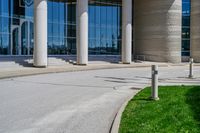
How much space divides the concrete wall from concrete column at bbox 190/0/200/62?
11.6 ft

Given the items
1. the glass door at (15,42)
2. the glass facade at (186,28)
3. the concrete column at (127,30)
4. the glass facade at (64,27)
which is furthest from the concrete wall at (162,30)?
the glass door at (15,42)

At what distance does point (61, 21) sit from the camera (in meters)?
44.2

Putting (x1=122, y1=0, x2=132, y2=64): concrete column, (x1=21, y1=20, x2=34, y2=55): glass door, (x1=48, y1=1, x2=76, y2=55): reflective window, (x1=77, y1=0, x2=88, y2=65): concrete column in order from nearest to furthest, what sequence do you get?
1. (x1=77, y1=0, x2=88, y2=65): concrete column
2. (x1=122, y1=0, x2=132, y2=64): concrete column
3. (x1=21, y1=20, x2=34, y2=55): glass door
4. (x1=48, y1=1, x2=76, y2=55): reflective window

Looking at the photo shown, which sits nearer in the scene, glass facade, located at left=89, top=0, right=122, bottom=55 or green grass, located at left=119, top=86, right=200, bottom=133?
green grass, located at left=119, top=86, right=200, bottom=133

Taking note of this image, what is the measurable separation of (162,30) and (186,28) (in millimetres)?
6801

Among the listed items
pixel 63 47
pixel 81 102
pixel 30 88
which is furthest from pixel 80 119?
pixel 63 47

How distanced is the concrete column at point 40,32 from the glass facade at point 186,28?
2380 centimetres

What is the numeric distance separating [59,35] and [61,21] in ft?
6.25

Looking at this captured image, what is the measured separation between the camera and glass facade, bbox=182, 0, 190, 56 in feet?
155

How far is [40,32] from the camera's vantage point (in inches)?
1128

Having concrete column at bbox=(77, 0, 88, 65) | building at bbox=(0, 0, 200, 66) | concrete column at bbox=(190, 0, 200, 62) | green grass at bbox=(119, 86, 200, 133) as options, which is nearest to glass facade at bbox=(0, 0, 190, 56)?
building at bbox=(0, 0, 200, 66)

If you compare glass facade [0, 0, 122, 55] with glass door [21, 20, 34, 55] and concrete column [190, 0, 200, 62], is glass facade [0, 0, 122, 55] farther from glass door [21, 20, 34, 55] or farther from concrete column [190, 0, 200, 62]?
concrete column [190, 0, 200, 62]

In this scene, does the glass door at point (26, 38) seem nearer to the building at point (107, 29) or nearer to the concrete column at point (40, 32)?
the building at point (107, 29)

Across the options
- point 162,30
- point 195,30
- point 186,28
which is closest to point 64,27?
point 162,30
